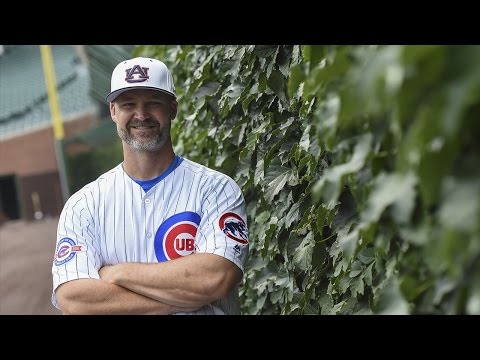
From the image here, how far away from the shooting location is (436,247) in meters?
1.28

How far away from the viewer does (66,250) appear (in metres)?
3.00

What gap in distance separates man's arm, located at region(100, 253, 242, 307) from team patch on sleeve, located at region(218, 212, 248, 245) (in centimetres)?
11

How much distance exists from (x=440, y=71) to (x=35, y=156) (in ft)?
73.2

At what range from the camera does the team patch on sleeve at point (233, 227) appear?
2990 millimetres

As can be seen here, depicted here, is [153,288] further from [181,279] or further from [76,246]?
[76,246]

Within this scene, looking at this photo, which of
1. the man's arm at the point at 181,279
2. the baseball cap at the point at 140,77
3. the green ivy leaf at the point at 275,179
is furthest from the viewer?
the green ivy leaf at the point at 275,179

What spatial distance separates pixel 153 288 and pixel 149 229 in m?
0.27

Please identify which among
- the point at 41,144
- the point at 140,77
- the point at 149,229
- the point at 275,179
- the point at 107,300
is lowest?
the point at 107,300

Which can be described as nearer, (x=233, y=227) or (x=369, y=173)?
(x=369, y=173)

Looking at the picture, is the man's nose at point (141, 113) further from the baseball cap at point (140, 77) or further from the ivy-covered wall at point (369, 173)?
the ivy-covered wall at point (369, 173)

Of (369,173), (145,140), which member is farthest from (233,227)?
(369,173)

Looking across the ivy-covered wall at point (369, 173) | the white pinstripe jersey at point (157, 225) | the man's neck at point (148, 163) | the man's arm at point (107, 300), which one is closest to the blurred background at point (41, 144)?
the ivy-covered wall at point (369, 173)
